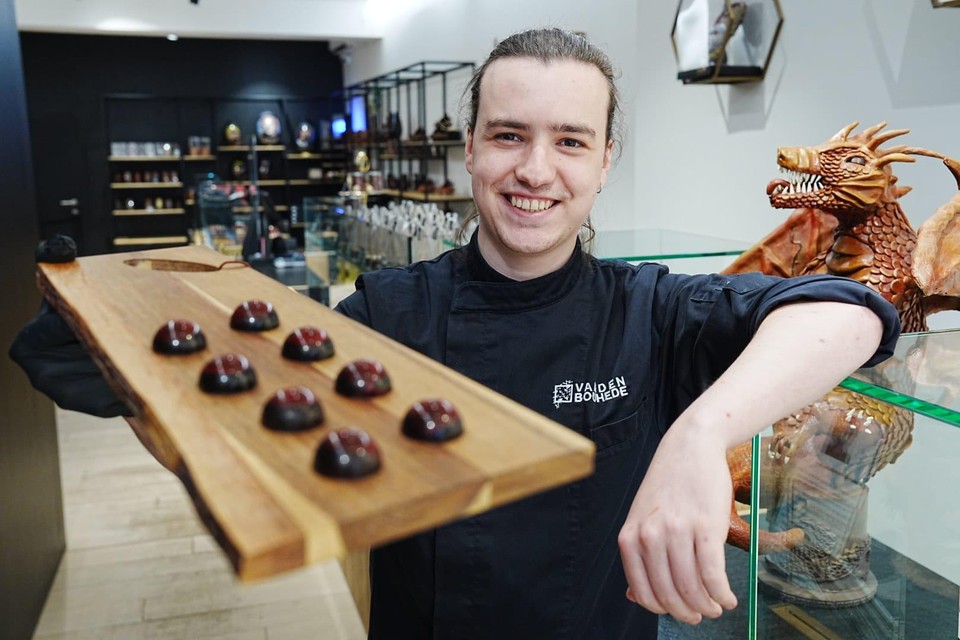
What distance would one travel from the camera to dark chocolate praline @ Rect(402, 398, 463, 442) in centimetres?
58

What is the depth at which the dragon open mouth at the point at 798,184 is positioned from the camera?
1641mm

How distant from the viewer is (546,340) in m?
1.25

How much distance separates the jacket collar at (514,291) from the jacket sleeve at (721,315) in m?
0.15

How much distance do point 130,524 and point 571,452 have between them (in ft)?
12.7

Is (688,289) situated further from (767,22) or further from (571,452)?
(767,22)

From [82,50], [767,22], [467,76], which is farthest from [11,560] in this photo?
[82,50]

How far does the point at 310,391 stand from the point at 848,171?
4.24ft

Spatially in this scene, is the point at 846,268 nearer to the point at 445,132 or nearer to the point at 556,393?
the point at 556,393

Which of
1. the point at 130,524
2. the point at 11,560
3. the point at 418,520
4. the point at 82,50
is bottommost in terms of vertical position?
the point at 130,524

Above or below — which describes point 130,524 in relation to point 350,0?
below

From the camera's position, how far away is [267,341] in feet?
2.66

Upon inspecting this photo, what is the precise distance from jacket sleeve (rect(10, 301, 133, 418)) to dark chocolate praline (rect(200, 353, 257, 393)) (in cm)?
36

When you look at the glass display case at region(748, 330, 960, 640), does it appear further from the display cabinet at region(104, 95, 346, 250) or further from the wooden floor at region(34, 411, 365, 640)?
the display cabinet at region(104, 95, 346, 250)

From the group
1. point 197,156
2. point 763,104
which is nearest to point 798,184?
point 763,104
